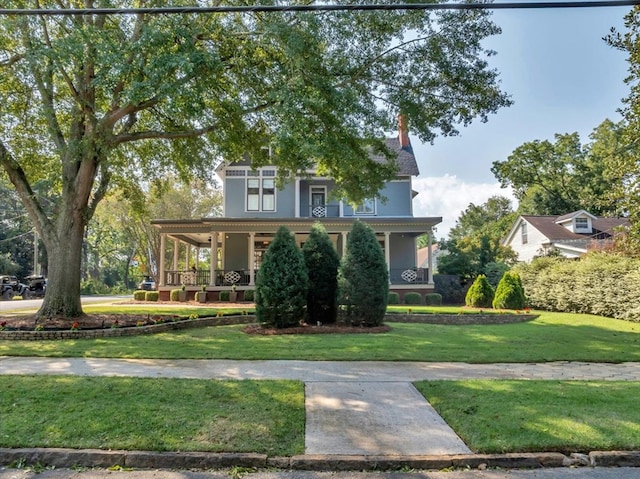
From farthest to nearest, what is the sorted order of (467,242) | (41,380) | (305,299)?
(467,242), (305,299), (41,380)

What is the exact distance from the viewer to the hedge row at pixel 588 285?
13.1m

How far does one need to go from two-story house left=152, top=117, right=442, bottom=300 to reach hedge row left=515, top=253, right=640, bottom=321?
516cm

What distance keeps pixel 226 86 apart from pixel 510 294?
1229cm

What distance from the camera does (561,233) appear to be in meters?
27.6

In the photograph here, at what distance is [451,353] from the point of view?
A: 7832 millimetres

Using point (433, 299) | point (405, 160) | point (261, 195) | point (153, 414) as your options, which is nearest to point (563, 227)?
point (405, 160)

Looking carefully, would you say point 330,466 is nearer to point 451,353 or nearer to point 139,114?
point 451,353

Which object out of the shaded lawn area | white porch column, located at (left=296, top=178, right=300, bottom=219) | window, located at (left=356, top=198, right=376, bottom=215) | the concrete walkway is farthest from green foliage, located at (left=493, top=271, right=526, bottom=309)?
white porch column, located at (left=296, top=178, right=300, bottom=219)

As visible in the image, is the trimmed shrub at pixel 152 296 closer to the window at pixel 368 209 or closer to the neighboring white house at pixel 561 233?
the window at pixel 368 209

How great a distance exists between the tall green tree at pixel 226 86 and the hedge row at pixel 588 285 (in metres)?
7.38

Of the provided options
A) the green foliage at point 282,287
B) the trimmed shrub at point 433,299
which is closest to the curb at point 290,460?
the green foliage at point 282,287

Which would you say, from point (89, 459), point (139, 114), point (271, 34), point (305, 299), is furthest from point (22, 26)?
point (89, 459)

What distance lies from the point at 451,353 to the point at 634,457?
4.35m

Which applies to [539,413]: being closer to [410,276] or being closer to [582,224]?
[410,276]
